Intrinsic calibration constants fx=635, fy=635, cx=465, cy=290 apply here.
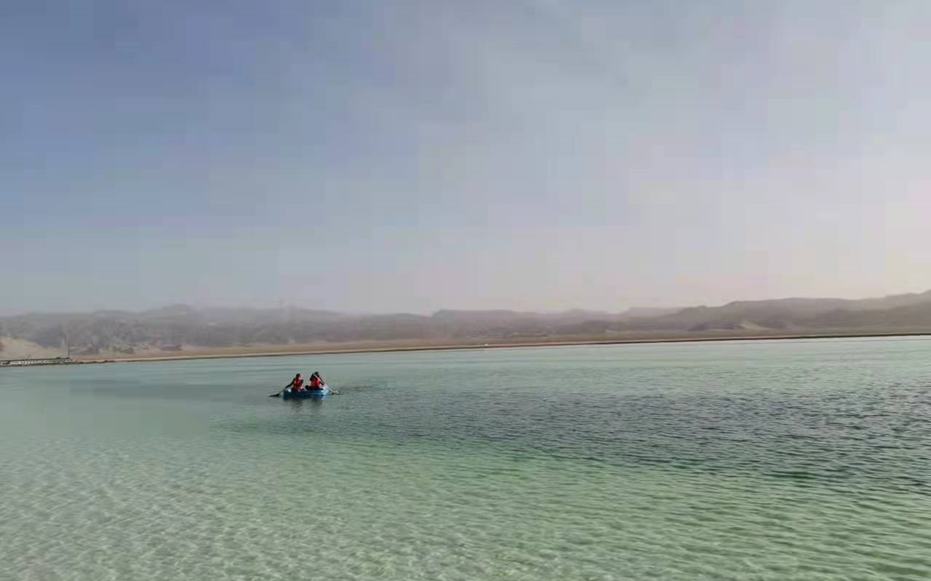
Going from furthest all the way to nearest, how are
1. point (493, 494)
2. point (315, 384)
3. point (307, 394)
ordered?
point (315, 384), point (307, 394), point (493, 494)

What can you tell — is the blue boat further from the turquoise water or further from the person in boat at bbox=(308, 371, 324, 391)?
the turquoise water

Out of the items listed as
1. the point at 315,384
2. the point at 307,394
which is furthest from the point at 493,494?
the point at 315,384

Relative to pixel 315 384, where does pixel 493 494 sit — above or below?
below

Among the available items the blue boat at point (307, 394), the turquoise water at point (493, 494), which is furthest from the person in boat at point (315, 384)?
the turquoise water at point (493, 494)

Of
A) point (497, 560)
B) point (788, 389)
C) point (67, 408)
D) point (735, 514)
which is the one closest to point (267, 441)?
point (497, 560)

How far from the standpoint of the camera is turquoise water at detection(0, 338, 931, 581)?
410 inches

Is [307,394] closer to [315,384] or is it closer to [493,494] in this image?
[315,384]

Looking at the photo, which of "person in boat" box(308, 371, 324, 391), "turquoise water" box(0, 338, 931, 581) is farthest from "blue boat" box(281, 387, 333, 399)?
"turquoise water" box(0, 338, 931, 581)

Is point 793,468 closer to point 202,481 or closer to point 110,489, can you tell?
point 202,481

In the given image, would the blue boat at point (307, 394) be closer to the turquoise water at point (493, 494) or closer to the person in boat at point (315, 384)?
the person in boat at point (315, 384)

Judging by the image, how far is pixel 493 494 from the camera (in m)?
14.5

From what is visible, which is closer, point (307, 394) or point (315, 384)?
point (307, 394)

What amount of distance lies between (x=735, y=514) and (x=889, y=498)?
11.2ft

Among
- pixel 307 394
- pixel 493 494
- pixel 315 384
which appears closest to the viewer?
pixel 493 494
